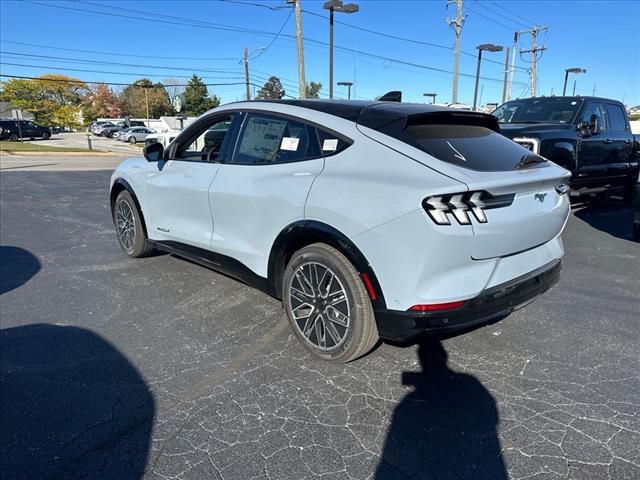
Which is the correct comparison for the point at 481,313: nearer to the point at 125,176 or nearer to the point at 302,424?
the point at 302,424

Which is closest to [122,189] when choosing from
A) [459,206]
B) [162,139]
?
[459,206]

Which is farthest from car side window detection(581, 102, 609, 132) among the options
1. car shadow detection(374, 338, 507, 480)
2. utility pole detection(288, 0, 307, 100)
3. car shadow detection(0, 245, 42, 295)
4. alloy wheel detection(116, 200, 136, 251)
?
utility pole detection(288, 0, 307, 100)

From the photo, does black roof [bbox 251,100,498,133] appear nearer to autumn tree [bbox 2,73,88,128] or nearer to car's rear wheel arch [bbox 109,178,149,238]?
car's rear wheel arch [bbox 109,178,149,238]

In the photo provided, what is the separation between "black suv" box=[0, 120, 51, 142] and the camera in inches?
1453

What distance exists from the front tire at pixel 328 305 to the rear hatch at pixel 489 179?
75 cm

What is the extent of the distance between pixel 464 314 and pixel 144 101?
3453 inches

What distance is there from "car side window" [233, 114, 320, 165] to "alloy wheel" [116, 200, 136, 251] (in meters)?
2.13

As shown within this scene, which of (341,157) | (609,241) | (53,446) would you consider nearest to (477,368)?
(341,157)

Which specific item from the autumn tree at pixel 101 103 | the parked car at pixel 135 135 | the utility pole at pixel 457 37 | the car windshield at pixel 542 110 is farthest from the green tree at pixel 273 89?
the car windshield at pixel 542 110

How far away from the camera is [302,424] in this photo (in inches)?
97.7

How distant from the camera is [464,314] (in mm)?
2551

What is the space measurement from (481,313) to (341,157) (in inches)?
50.3

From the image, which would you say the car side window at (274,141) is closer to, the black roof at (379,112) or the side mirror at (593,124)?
the black roof at (379,112)

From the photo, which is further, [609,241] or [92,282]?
[609,241]
